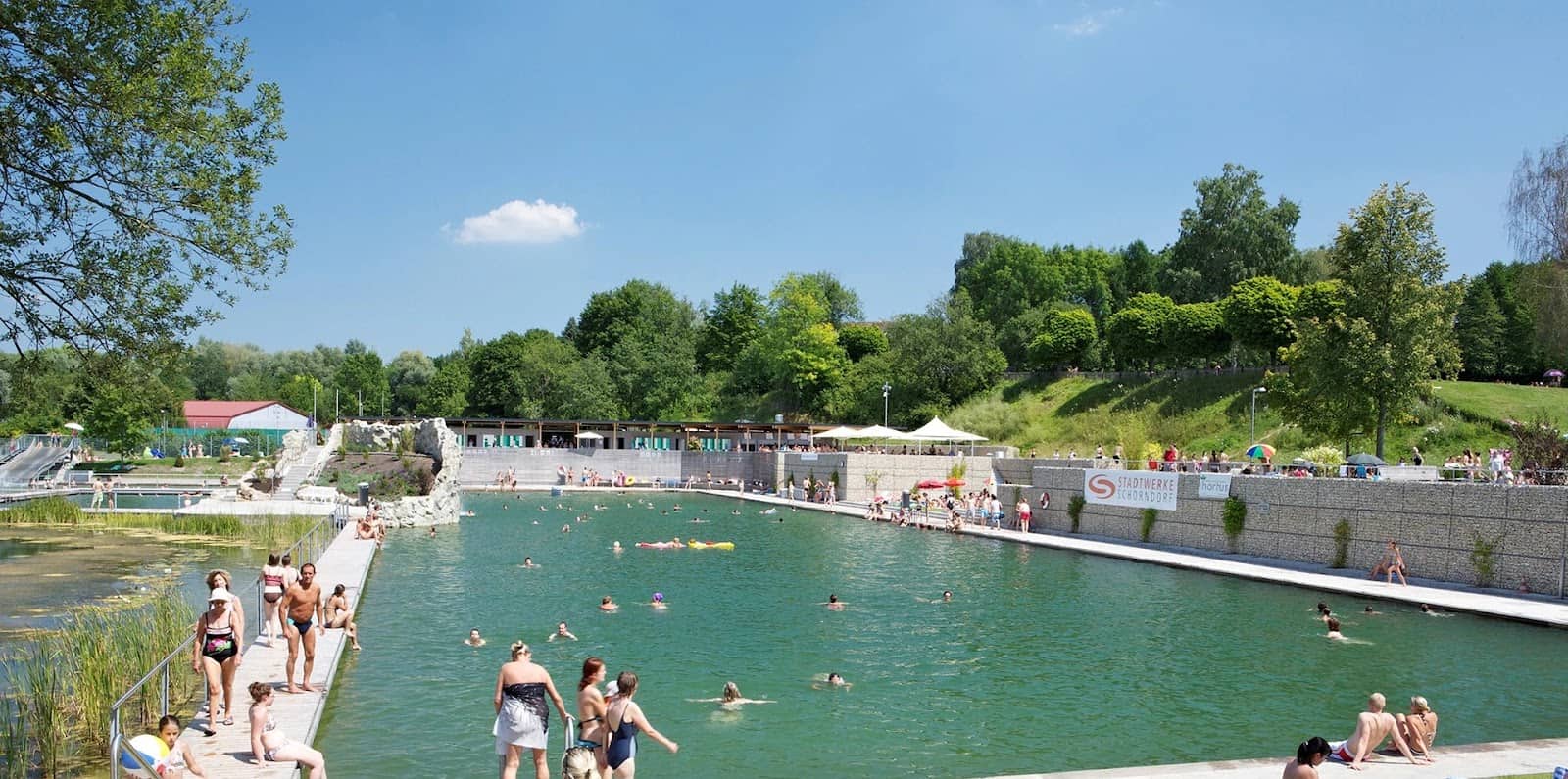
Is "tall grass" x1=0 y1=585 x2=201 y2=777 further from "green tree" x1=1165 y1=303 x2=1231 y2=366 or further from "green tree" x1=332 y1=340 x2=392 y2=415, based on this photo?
"green tree" x1=332 y1=340 x2=392 y2=415

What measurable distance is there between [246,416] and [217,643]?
85.9 metres

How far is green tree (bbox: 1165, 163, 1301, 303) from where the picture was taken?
6750 cm

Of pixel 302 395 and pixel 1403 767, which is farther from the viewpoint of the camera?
pixel 302 395

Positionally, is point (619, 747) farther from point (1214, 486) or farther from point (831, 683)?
point (1214, 486)

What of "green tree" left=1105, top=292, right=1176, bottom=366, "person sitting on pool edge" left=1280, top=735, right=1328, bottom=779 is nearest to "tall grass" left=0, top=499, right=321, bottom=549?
"person sitting on pool edge" left=1280, top=735, right=1328, bottom=779

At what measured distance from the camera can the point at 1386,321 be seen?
1240 inches

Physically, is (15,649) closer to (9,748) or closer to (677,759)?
(9,748)

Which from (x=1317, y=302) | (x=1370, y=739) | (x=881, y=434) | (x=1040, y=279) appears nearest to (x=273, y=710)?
(x=1370, y=739)

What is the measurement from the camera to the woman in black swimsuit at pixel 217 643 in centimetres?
1075

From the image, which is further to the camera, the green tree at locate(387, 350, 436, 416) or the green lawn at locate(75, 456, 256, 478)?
the green tree at locate(387, 350, 436, 416)

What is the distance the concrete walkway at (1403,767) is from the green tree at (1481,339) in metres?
53.8

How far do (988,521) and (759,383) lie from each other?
5227cm

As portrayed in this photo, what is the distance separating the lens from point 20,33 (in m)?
10.4

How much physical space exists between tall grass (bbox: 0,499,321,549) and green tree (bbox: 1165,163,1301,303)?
2279 inches
